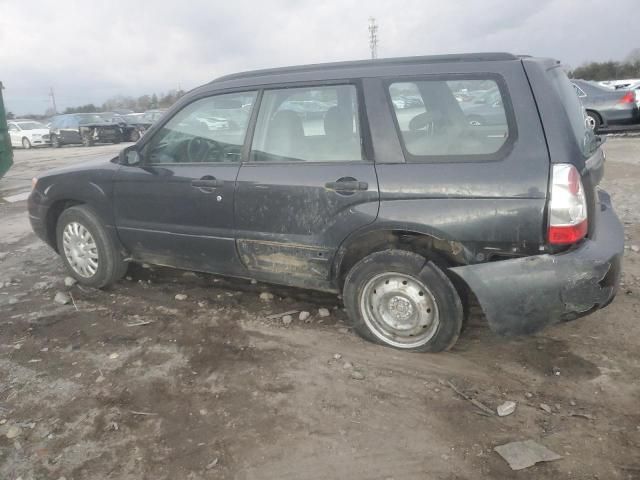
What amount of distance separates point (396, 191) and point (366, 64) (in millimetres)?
917

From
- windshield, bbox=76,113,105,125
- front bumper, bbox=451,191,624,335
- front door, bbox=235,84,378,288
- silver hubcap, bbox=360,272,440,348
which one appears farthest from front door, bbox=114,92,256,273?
windshield, bbox=76,113,105,125

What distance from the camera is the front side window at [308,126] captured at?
329 cm

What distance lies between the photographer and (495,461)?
2.34m

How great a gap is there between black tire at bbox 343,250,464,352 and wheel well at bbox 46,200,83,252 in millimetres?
2816

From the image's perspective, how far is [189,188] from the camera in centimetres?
381

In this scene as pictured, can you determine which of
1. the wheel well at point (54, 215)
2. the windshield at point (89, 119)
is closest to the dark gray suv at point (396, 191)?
the wheel well at point (54, 215)

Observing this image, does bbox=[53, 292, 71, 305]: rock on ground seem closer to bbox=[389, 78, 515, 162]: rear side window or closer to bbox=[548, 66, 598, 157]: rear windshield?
bbox=[389, 78, 515, 162]: rear side window

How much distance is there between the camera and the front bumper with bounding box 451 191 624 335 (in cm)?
276

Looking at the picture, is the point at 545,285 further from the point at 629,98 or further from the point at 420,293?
the point at 629,98

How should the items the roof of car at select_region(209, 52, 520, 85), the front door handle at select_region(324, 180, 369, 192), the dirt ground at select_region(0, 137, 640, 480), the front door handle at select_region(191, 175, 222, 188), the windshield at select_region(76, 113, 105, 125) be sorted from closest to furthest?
1. the dirt ground at select_region(0, 137, 640, 480)
2. the roof of car at select_region(209, 52, 520, 85)
3. the front door handle at select_region(324, 180, 369, 192)
4. the front door handle at select_region(191, 175, 222, 188)
5. the windshield at select_region(76, 113, 105, 125)

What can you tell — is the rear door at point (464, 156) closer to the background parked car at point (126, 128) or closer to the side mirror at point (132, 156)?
the side mirror at point (132, 156)

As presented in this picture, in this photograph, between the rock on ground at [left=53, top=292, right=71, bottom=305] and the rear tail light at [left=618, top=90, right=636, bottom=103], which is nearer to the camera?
the rock on ground at [left=53, top=292, right=71, bottom=305]

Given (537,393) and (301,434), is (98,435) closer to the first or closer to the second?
(301,434)

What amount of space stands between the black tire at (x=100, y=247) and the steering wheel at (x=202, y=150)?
113cm
